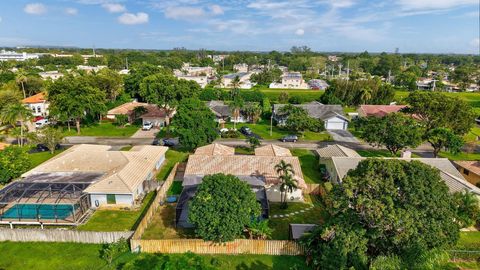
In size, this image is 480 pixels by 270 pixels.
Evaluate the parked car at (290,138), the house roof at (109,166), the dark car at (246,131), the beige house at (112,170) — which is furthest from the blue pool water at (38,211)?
the parked car at (290,138)

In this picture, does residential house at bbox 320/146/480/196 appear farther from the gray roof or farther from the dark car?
the gray roof

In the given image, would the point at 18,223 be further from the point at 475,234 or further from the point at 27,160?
the point at 475,234

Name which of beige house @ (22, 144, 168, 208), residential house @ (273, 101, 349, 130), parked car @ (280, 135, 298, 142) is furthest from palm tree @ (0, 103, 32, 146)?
residential house @ (273, 101, 349, 130)

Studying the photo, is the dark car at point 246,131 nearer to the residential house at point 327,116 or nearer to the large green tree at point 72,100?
the residential house at point 327,116

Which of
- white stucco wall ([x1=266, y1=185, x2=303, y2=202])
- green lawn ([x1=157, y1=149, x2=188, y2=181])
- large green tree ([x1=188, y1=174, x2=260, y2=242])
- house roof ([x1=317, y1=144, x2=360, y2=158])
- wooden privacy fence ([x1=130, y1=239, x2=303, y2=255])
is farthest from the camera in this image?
house roof ([x1=317, y1=144, x2=360, y2=158])

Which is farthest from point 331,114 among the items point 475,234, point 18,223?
point 18,223
